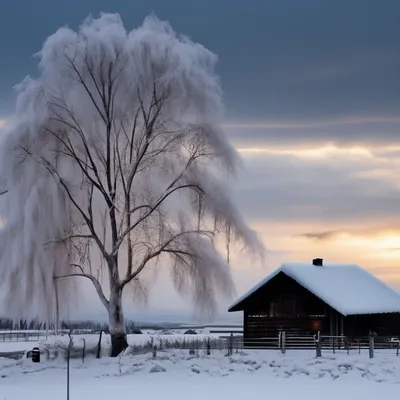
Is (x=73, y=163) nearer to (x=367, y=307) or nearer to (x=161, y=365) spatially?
(x=161, y=365)

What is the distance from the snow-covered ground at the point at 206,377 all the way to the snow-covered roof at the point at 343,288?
280 inches

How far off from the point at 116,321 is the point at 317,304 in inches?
501

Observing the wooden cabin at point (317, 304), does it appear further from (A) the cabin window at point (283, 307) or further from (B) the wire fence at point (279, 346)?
(B) the wire fence at point (279, 346)

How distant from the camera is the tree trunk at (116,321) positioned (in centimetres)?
3466

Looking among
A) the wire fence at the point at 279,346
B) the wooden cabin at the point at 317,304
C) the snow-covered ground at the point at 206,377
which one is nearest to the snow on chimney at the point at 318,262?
the wooden cabin at the point at 317,304

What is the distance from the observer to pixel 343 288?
1706 inches

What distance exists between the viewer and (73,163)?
34594mm

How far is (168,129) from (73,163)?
14.8 ft

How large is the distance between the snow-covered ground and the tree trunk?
1423 mm

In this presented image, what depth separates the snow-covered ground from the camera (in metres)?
22.3

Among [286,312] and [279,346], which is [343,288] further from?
[279,346]

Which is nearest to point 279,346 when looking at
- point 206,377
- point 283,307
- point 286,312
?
point 286,312

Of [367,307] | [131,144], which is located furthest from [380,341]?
[131,144]

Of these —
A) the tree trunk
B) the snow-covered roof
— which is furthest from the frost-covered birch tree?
the snow-covered roof
